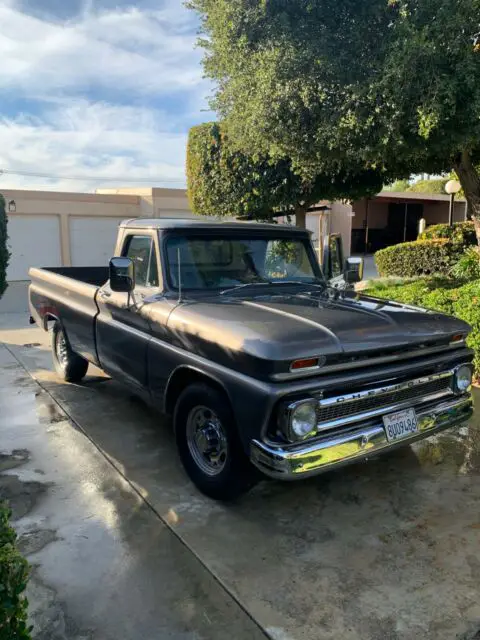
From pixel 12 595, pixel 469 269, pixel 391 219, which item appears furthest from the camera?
pixel 391 219

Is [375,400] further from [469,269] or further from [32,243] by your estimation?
[32,243]

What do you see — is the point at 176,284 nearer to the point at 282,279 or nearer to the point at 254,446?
the point at 282,279

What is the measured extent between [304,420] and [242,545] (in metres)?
0.88

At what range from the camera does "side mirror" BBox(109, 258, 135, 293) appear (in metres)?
4.09

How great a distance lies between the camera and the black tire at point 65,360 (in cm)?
607

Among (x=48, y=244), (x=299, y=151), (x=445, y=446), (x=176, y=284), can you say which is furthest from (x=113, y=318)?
(x=48, y=244)

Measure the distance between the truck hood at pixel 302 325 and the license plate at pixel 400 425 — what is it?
0.45m

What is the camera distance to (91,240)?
19.7 metres

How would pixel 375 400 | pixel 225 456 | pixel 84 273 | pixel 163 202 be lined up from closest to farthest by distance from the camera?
pixel 375 400 < pixel 225 456 < pixel 84 273 < pixel 163 202

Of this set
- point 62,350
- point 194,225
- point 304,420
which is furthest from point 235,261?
point 62,350

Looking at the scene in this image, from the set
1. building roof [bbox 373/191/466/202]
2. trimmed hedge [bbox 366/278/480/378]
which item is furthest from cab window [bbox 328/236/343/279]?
building roof [bbox 373/191/466/202]

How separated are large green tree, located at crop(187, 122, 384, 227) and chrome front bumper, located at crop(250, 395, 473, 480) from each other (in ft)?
22.2

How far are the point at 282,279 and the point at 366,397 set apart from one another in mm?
1576

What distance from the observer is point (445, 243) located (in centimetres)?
1435
